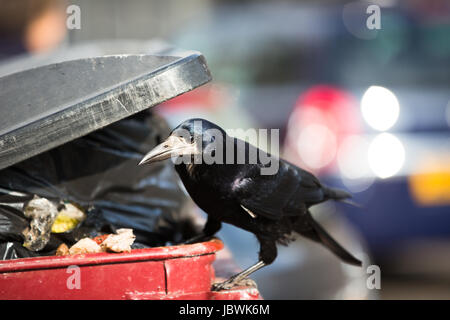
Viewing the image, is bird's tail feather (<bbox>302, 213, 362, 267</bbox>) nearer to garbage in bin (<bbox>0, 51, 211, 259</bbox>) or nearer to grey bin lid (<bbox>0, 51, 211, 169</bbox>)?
garbage in bin (<bbox>0, 51, 211, 259</bbox>)

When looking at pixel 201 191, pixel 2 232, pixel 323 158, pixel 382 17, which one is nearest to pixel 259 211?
pixel 201 191

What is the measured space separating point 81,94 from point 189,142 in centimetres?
47

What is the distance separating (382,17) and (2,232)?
486 centimetres

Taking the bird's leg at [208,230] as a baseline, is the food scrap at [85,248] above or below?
above

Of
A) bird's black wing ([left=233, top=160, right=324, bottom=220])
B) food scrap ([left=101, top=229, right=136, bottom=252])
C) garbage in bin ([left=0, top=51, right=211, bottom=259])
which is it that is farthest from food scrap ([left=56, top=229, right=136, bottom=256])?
bird's black wing ([left=233, top=160, right=324, bottom=220])

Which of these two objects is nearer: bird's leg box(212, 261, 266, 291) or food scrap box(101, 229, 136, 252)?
food scrap box(101, 229, 136, 252)

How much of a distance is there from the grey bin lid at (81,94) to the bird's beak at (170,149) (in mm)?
234

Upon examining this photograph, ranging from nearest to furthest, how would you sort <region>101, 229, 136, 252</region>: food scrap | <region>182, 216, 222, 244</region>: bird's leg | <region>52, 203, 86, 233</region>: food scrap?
<region>101, 229, 136, 252</region>: food scrap, <region>52, 203, 86, 233</region>: food scrap, <region>182, 216, 222, 244</region>: bird's leg

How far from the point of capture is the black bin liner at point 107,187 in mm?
2387

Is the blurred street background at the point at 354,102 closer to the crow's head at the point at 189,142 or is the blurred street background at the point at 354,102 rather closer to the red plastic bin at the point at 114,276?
the crow's head at the point at 189,142

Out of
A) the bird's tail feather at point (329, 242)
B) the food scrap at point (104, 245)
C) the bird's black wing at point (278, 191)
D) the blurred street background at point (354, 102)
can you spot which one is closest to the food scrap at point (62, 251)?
the food scrap at point (104, 245)

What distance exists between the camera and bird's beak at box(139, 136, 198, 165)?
2.32m

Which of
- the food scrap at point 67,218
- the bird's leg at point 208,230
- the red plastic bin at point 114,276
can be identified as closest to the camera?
the red plastic bin at point 114,276

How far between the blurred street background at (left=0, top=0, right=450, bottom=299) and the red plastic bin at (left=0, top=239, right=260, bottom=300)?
9.54 feet
